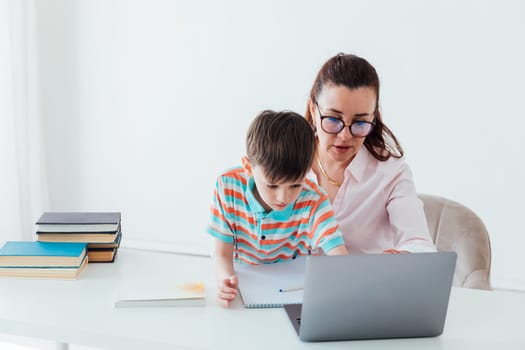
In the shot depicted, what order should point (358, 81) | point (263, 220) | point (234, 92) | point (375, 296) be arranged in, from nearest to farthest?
point (375, 296) → point (263, 220) → point (358, 81) → point (234, 92)

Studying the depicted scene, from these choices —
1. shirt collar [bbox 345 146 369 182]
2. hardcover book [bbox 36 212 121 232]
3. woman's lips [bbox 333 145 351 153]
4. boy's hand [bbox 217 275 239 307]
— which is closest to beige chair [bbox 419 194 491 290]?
shirt collar [bbox 345 146 369 182]

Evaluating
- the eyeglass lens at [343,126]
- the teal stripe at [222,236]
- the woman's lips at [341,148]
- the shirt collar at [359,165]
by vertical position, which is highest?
the eyeglass lens at [343,126]

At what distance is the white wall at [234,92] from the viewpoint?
3.13m

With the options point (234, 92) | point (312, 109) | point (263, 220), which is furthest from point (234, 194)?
point (234, 92)

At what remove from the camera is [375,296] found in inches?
45.4

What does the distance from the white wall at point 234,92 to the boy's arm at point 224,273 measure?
6.57 feet

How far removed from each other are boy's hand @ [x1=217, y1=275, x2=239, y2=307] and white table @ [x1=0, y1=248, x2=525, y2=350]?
2 cm

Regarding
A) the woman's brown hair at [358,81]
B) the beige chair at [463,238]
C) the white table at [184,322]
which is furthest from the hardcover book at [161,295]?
the beige chair at [463,238]

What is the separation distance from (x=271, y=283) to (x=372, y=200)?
0.51m

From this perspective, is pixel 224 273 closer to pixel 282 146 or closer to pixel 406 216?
pixel 282 146

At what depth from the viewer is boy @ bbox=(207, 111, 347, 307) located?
1.36 meters

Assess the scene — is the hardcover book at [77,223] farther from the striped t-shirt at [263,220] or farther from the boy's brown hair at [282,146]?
the boy's brown hair at [282,146]

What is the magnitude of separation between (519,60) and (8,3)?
2.72m

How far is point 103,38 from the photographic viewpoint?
3803mm
